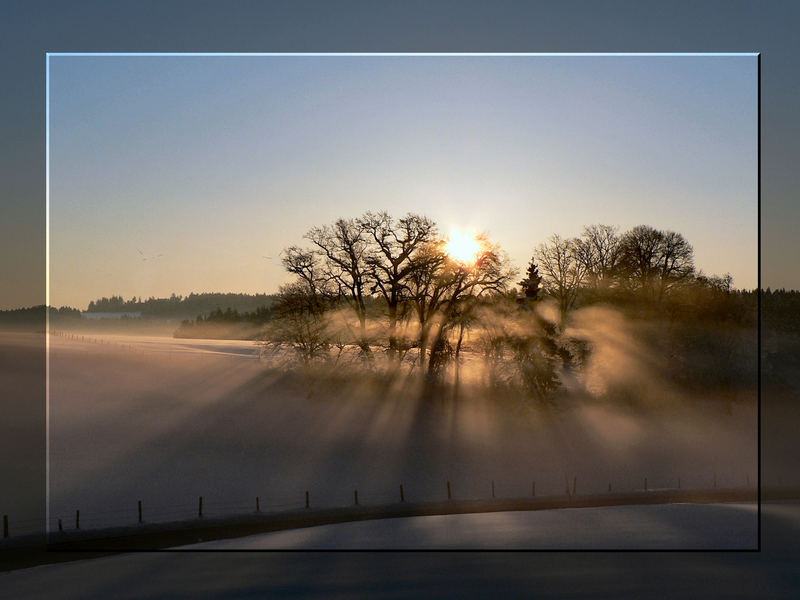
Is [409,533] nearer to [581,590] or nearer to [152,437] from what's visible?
[581,590]

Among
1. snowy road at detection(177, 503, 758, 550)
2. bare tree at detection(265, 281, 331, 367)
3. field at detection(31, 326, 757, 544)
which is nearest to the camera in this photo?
snowy road at detection(177, 503, 758, 550)

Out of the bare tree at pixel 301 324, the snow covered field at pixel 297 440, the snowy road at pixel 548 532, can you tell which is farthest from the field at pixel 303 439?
the snowy road at pixel 548 532

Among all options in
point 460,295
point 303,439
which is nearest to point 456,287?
point 460,295

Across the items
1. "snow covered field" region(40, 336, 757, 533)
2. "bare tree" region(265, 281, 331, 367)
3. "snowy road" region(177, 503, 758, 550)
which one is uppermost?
"bare tree" region(265, 281, 331, 367)

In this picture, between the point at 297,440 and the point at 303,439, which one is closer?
the point at 297,440

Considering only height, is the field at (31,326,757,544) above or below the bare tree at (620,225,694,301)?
below

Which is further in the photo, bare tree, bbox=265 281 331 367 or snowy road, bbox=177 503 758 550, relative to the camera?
bare tree, bbox=265 281 331 367

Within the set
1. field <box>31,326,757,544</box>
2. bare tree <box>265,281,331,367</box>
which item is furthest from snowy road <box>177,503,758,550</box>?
bare tree <box>265,281,331,367</box>

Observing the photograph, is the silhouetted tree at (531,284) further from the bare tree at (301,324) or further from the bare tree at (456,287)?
the bare tree at (301,324)

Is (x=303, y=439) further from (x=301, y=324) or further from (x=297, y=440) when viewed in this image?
(x=301, y=324)

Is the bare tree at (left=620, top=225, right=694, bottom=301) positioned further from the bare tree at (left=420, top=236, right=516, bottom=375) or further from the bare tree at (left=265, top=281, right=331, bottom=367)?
the bare tree at (left=265, top=281, right=331, bottom=367)

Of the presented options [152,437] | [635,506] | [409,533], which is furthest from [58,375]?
[635,506]

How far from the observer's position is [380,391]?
10422mm

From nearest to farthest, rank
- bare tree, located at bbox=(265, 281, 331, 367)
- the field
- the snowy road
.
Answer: the snowy road, bare tree, located at bbox=(265, 281, 331, 367), the field
